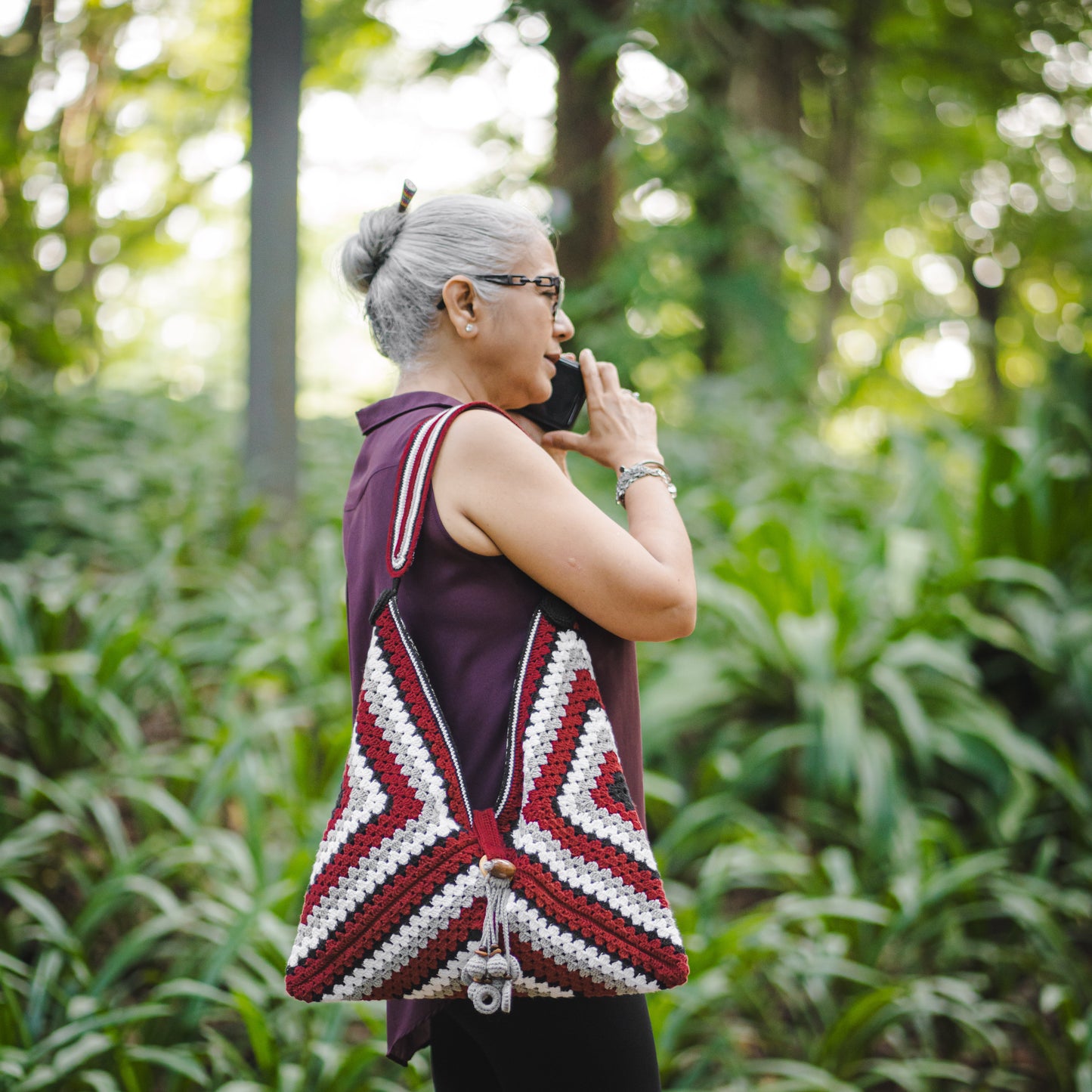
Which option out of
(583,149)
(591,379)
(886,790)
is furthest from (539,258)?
(583,149)

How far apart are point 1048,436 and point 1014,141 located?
8216 mm

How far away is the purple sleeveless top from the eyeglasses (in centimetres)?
16

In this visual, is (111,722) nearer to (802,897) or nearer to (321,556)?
(321,556)

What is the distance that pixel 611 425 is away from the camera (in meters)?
1.30

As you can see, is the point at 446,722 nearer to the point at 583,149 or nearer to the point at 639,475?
the point at 639,475

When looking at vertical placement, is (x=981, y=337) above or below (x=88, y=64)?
below

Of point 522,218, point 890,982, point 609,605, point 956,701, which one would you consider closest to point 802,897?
point 890,982

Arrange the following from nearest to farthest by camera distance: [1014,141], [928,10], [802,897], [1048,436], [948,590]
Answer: [802,897]
[948,590]
[1048,436]
[928,10]
[1014,141]

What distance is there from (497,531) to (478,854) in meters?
0.35

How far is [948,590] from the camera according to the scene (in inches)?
141

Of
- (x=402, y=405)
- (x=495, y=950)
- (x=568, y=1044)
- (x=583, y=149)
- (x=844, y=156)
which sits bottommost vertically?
(x=568, y=1044)

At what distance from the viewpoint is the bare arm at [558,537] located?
1.09 m

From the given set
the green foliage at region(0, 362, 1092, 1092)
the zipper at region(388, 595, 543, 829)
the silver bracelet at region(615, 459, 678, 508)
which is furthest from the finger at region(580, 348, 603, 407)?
the green foliage at region(0, 362, 1092, 1092)

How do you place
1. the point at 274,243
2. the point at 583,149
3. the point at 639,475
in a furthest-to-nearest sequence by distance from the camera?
the point at 274,243, the point at 583,149, the point at 639,475
